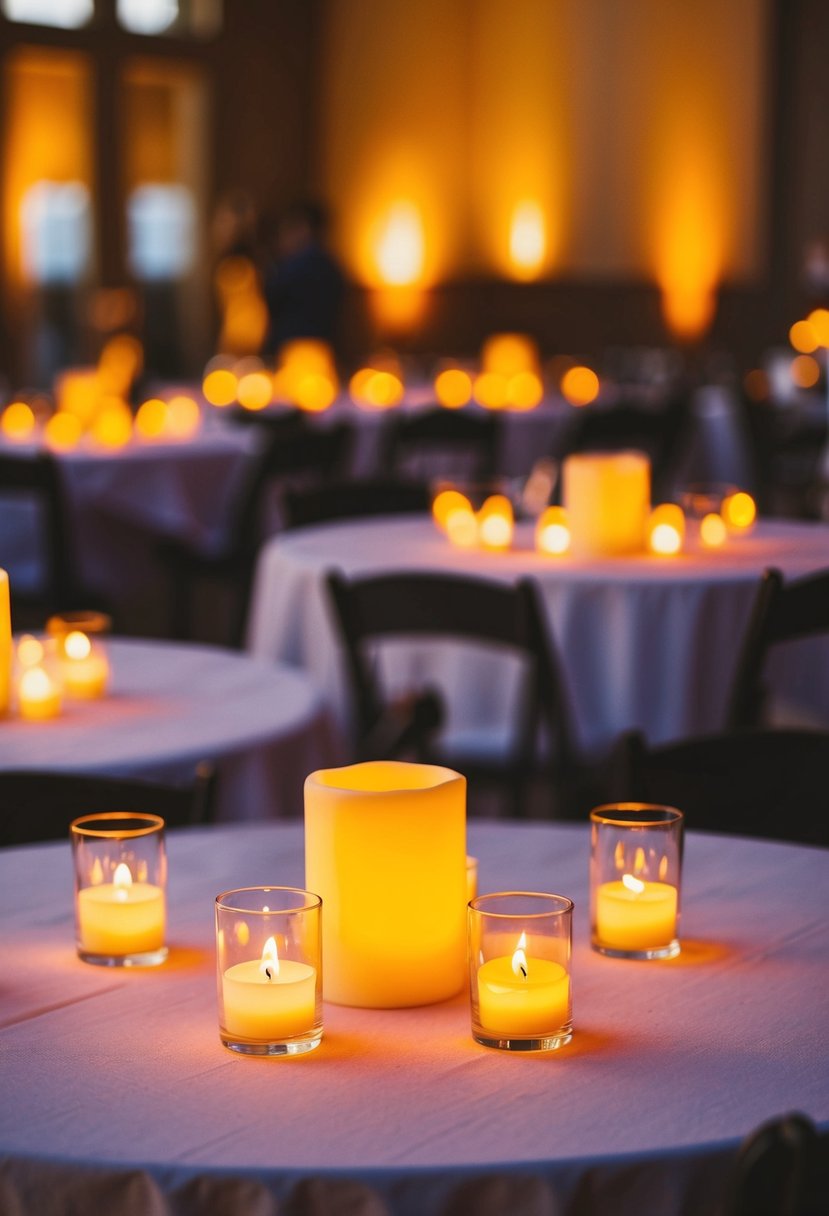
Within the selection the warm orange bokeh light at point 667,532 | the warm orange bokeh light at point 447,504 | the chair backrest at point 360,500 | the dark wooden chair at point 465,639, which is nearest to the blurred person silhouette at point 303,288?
the chair backrest at point 360,500

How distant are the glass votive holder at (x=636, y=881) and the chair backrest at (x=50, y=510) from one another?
379 centimetres

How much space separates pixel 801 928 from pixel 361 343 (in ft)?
41.4

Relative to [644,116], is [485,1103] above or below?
below

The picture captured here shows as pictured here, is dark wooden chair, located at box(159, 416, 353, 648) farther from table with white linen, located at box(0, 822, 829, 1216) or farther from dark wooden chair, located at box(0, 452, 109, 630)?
table with white linen, located at box(0, 822, 829, 1216)

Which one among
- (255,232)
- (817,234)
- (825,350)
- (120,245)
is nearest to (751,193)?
(817,234)

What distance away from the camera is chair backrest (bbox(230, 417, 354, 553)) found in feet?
19.1

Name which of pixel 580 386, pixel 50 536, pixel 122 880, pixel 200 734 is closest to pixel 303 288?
pixel 580 386

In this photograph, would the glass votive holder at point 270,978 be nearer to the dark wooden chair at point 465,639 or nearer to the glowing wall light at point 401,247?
the dark wooden chair at point 465,639

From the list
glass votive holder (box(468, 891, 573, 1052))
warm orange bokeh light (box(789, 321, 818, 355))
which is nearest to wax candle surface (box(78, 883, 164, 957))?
glass votive holder (box(468, 891, 573, 1052))

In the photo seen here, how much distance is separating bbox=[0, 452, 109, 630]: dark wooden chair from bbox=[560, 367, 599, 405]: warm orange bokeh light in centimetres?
426

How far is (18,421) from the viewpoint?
6.77 meters

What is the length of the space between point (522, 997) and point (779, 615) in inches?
78.1

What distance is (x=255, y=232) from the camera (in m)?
12.1

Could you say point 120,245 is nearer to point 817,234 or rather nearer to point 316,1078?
point 817,234
